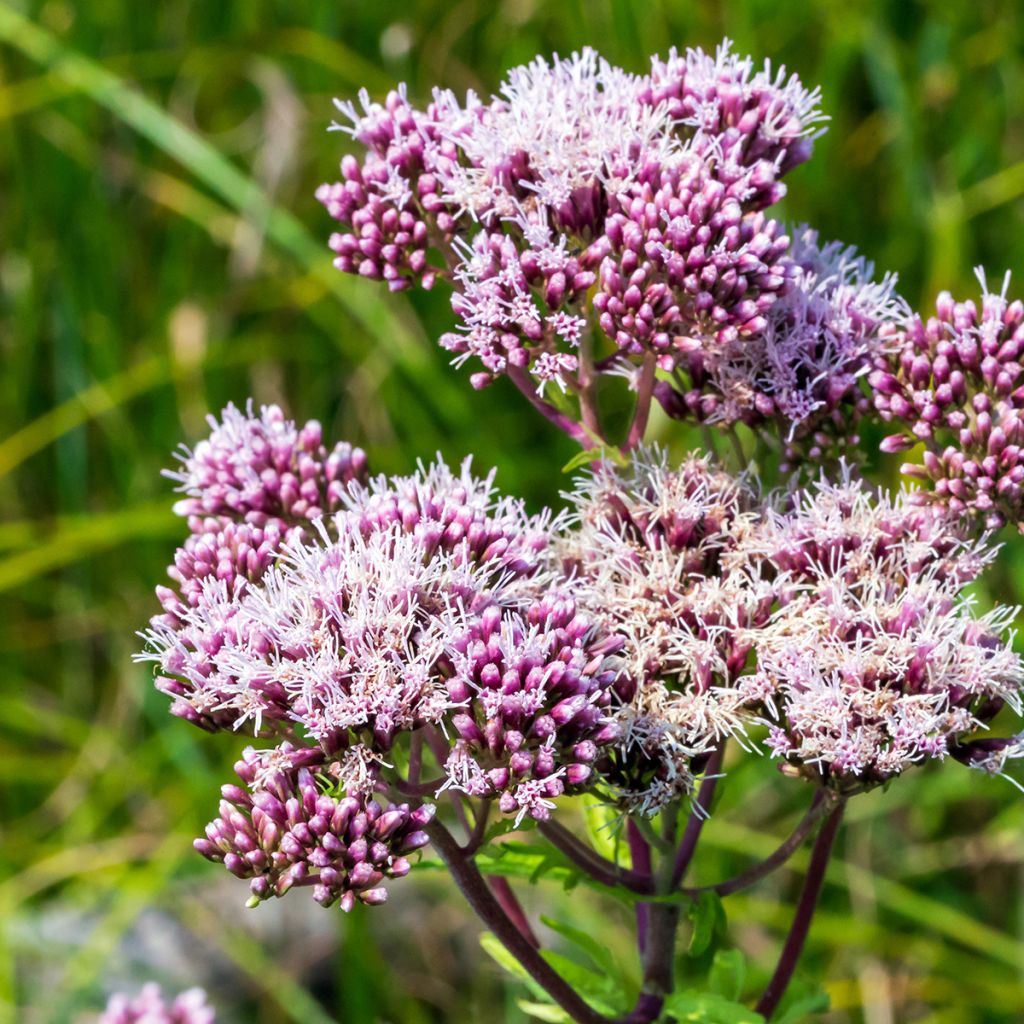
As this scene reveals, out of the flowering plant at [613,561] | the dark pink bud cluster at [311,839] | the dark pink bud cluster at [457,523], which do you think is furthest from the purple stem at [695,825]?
the dark pink bud cluster at [311,839]

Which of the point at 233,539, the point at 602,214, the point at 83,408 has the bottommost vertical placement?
the point at 233,539

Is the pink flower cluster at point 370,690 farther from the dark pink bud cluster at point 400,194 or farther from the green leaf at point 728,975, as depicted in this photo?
the green leaf at point 728,975

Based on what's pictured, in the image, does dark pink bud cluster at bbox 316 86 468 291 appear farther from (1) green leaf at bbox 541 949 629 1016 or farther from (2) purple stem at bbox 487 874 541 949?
(1) green leaf at bbox 541 949 629 1016

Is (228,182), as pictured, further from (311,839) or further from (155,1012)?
(311,839)

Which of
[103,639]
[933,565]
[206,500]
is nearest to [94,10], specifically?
[103,639]

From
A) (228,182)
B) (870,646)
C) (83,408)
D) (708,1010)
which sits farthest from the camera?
(83,408)

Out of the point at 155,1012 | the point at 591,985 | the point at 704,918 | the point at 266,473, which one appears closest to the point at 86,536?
the point at 155,1012

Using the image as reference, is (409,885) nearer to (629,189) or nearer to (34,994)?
(34,994)

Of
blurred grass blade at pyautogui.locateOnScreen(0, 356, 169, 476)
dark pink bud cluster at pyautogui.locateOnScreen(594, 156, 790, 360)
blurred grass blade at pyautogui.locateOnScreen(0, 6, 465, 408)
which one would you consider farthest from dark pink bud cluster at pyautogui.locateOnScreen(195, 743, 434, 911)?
blurred grass blade at pyautogui.locateOnScreen(0, 356, 169, 476)

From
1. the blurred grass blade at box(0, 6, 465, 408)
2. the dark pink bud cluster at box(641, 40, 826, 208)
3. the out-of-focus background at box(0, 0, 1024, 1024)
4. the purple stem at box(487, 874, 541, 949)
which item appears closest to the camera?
the dark pink bud cluster at box(641, 40, 826, 208)
